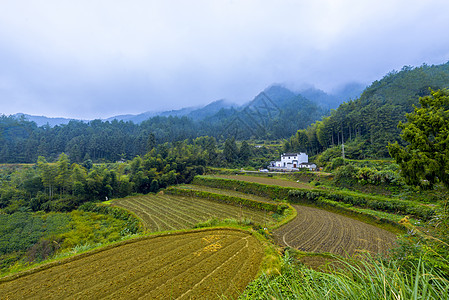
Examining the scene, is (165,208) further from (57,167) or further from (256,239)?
(57,167)

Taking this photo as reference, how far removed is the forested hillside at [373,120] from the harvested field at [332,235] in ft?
72.8

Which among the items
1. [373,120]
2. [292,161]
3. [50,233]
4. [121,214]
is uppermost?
[373,120]

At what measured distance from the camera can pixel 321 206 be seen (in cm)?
1653

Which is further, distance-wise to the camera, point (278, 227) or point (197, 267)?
point (278, 227)

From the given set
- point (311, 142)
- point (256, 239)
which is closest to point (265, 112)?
point (311, 142)

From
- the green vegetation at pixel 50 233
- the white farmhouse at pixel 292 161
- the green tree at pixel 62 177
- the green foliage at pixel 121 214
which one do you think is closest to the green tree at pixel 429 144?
the green vegetation at pixel 50 233

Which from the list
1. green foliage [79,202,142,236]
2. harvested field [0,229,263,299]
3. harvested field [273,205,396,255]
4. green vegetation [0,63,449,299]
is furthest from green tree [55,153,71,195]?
harvested field [273,205,396,255]

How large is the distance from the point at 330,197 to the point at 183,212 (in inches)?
572

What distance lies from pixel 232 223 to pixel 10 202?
94.0ft

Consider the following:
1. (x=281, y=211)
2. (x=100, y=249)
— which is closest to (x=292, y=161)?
(x=281, y=211)

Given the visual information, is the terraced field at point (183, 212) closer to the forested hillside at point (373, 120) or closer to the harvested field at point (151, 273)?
the harvested field at point (151, 273)

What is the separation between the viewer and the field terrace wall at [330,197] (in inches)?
475

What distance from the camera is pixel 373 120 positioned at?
3247cm

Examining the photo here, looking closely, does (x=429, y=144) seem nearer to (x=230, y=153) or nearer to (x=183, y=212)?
(x=183, y=212)
